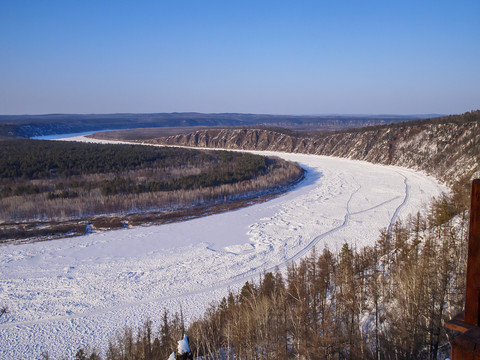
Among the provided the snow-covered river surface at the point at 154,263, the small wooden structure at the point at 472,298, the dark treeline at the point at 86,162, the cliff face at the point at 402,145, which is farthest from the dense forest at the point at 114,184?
the small wooden structure at the point at 472,298

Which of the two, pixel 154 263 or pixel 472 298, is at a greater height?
pixel 472 298

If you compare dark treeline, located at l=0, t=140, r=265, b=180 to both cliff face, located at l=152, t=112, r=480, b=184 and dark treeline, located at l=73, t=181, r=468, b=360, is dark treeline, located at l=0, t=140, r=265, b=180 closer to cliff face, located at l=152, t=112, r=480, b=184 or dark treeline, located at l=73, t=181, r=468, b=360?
cliff face, located at l=152, t=112, r=480, b=184

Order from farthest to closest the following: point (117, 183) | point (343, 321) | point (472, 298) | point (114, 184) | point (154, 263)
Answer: point (117, 183) → point (114, 184) → point (154, 263) → point (343, 321) → point (472, 298)

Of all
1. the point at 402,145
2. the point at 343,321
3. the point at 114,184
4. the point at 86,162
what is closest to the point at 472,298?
the point at 343,321

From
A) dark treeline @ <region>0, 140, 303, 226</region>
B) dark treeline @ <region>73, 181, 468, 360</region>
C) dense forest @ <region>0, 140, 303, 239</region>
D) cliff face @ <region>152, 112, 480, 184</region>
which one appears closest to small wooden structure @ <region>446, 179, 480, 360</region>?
dark treeline @ <region>73, 181, 468, 360</region>

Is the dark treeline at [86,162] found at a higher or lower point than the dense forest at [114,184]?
higher

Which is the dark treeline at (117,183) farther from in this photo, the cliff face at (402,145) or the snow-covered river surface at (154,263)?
the cliff face at (402,145)

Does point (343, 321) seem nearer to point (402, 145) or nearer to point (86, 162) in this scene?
point (86, 162)
